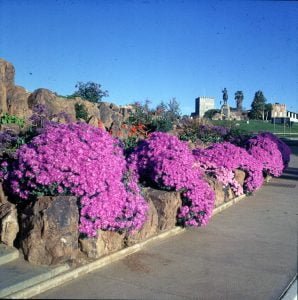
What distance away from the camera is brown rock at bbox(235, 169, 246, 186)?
34.8 ft

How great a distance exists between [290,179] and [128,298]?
37.9 feet

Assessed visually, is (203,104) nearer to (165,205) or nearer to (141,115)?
(141,115)

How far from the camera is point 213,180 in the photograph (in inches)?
370

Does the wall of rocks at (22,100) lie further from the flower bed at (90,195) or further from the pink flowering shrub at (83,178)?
the pink flowering shrub at (83,178)

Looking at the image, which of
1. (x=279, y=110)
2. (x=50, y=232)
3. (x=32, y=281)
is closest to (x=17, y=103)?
(x=50, y=232)

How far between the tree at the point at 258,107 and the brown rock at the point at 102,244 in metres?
116

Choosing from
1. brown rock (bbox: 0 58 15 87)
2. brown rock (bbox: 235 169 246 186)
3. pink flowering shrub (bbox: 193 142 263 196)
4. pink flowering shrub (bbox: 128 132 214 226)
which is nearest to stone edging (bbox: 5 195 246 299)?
pink flowering shrub (bbox: 128 132 214 226)

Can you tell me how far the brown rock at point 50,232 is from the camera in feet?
17.0

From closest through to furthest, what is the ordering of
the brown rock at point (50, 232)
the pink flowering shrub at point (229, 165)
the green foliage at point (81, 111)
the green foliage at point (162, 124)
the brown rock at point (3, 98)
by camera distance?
the brown rock at point (50, 232)
the pink flowering shrub at point (229, 165)
the brown rock at point (3, 98)
the green foliage at point (81, 111)
the green foliage at point (162, 124)

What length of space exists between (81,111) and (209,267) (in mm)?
8940

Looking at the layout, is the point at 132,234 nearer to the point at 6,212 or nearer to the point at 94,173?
the point at 94,173

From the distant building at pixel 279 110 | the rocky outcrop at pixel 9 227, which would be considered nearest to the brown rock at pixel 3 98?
the rocky outcrop at pixel 9 227

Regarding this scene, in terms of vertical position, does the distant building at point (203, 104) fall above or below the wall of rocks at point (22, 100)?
above

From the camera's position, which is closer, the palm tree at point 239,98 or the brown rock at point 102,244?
the brown rock at point 102,244
